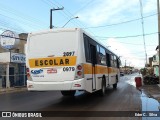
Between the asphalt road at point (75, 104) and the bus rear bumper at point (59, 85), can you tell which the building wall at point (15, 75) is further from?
→ the bus rear bumper at point (59, 85)

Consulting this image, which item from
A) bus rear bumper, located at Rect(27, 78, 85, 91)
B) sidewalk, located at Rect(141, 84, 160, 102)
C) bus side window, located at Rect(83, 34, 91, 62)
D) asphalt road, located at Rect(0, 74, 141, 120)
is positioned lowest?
sidewalk, located at Rect(141, 84, 160, 102)

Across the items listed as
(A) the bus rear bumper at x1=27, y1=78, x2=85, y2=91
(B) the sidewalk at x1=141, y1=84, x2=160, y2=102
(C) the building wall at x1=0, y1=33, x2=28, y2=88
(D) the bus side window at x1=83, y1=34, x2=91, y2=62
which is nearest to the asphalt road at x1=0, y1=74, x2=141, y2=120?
(A) the bus rear bumper at x1=27, y1=78, x2=85, y2=91

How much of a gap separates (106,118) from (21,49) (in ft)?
125

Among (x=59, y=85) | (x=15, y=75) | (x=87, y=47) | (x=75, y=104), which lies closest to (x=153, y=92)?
(x=75, y=104)

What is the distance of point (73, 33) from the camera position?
41.9 ft

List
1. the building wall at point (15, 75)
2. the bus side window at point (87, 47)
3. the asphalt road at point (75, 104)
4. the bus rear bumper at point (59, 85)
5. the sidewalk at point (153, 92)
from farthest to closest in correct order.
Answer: the building wall at point (15, 75), the sidewalk at point (153, 92), the bus side window at point (87, 47), the bus rear bumper at point (59, 85), the asphalt road at point (75, 104)

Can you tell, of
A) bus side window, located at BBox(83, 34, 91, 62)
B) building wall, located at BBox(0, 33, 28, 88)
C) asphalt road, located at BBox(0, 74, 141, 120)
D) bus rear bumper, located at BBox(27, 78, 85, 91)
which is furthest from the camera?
building wall, located at BBox(0, 33, 28, 88)

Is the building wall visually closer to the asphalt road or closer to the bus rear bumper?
the asphalt road

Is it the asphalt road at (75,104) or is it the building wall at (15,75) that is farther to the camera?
the building wall at (15,75)

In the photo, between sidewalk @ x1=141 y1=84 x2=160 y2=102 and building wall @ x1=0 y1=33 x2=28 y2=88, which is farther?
building wall @ x1=0 y1=33 x2=28 y2=88

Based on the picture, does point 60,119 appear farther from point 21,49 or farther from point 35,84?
point 21,49

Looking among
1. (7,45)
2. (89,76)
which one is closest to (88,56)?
(89,76)

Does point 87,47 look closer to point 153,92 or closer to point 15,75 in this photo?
point 153,92

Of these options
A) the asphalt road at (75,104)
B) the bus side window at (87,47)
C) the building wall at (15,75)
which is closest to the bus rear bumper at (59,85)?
the asphalt road at (75,104)
